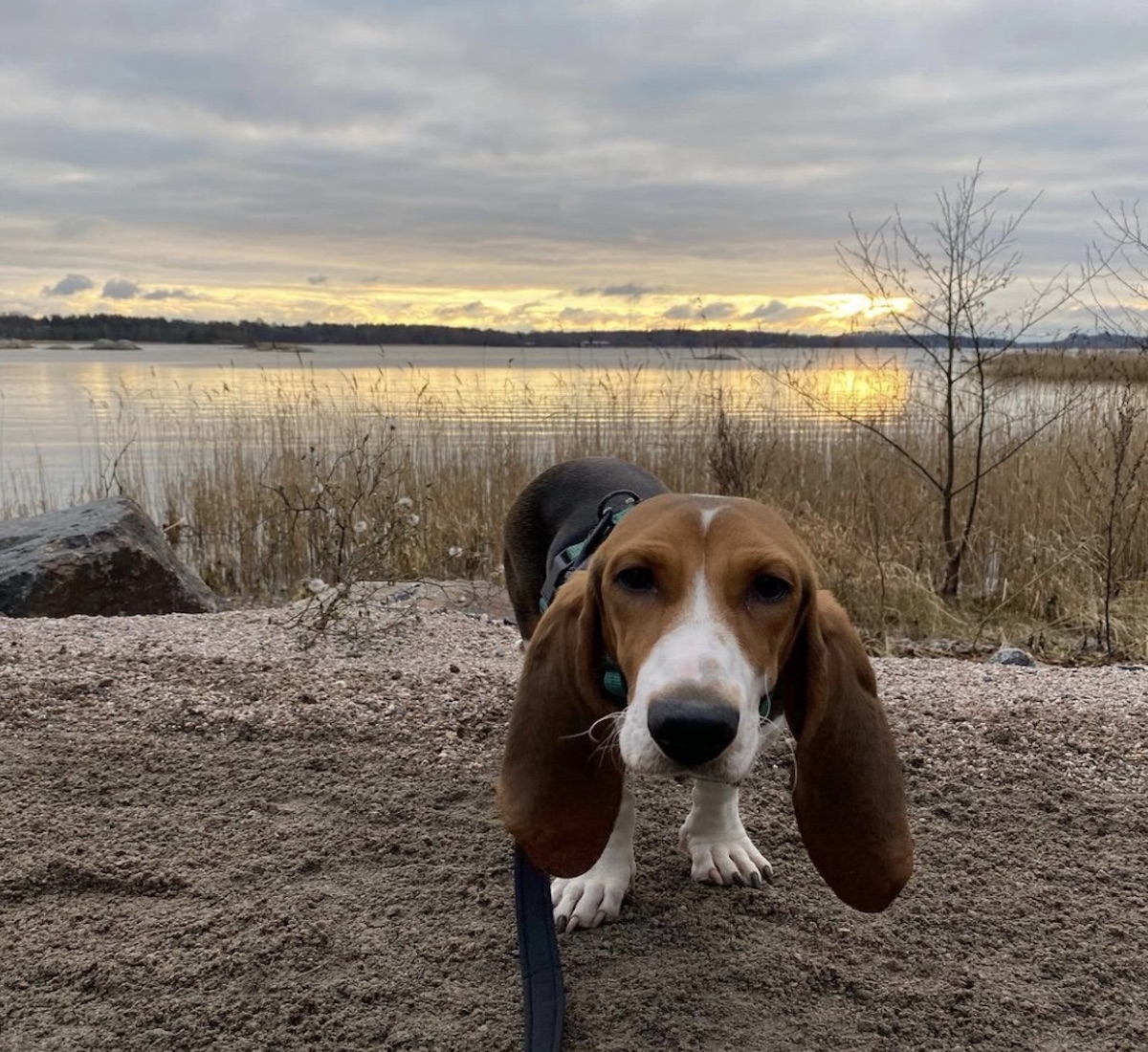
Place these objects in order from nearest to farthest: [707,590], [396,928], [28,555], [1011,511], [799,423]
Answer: [707,590] < [396,928] < [28,555] < [1011,511] < [799,423]

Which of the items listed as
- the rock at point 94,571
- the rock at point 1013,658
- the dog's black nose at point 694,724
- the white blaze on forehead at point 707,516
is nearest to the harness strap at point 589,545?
the white blaze on forehead at point 707,516

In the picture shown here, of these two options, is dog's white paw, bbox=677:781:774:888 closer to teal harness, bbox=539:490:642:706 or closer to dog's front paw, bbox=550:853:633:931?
dog's front paw, bbox=550:853:633:931

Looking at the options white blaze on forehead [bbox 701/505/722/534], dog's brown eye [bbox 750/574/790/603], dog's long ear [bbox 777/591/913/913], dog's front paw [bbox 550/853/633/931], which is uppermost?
white blaze on forehead [bbox 701/505/722/534]

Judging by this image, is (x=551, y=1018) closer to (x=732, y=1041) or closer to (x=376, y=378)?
(x=732, y=1041)

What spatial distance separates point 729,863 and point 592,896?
15.9 inches

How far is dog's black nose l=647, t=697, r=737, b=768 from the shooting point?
6.11ft

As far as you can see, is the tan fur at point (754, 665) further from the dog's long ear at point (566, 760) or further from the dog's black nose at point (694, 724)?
the dog's black nose at point (694, 724)

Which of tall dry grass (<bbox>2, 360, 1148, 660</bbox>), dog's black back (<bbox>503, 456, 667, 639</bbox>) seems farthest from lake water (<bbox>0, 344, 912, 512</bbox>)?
dog's black back (<bbox>503, 456, 667, 639</bbox>)

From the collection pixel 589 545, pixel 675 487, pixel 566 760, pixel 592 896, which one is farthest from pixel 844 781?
pixel 675 487

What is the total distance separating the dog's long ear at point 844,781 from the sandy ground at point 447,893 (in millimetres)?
301

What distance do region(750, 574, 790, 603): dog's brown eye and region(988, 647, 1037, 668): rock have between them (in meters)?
3.59

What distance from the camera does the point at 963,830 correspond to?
316cm

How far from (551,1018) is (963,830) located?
5.00ft

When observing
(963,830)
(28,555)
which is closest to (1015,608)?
(963,830)
